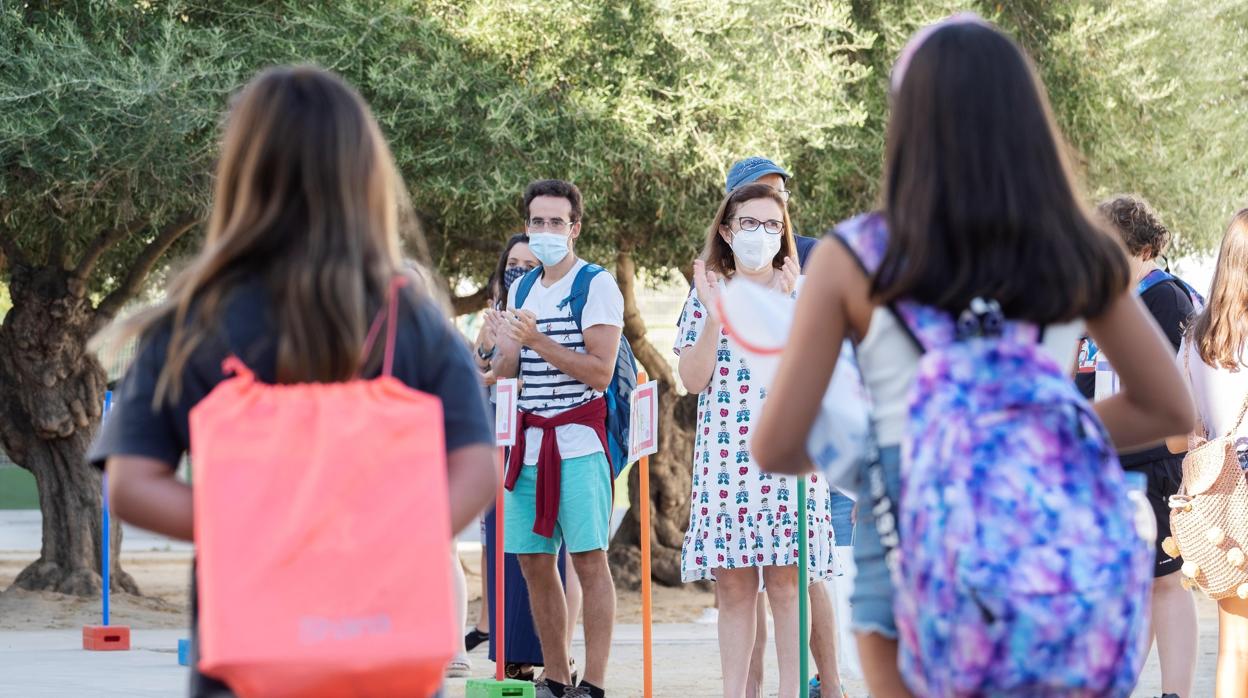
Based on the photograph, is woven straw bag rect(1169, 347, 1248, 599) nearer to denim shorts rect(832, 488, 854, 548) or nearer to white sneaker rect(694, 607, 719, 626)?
denim shorts rect(832, 488, 854, 548)

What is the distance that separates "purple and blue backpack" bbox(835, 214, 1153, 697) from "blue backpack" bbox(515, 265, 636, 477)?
14.5 feet

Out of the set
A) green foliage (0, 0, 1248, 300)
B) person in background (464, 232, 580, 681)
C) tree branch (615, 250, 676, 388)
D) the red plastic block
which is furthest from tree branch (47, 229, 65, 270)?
person in background (464, 232, 580, 681)

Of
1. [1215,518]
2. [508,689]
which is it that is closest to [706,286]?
[1215,518]

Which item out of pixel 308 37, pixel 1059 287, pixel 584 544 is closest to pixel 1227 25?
pixel 308 37

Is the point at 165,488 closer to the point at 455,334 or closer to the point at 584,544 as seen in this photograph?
the point at 455,334

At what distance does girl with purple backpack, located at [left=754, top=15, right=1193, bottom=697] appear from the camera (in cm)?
225

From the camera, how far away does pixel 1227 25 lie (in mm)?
13758

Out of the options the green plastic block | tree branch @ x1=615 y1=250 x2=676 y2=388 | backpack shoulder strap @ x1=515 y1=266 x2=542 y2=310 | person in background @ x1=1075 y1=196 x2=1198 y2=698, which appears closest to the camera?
person in background @ x1=1075 y1=196 x2=1198 y2=698

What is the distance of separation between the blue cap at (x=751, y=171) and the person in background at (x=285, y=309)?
13.4 feet

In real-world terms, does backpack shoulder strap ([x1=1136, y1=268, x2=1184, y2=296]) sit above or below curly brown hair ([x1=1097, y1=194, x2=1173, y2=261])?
below

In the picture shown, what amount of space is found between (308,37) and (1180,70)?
7.03 meters

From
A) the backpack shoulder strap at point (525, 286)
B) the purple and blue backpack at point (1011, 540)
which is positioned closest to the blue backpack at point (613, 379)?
the backpack shoulder strap at point (525, 286)

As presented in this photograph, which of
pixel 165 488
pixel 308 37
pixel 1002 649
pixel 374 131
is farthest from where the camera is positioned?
pixel 308 37

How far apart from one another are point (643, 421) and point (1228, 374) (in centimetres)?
216
